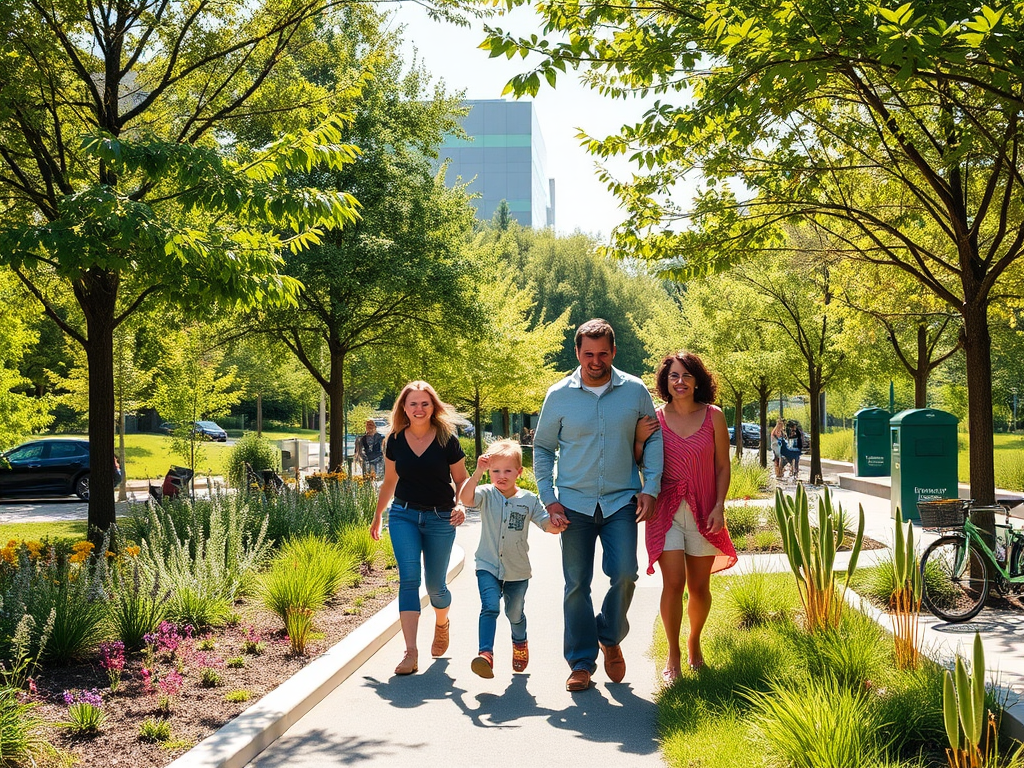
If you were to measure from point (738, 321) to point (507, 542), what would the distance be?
67.6 ft

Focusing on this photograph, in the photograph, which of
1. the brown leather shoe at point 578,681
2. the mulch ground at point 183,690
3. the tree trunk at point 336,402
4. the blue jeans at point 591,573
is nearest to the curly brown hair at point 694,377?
the blue jeans at point 591,573

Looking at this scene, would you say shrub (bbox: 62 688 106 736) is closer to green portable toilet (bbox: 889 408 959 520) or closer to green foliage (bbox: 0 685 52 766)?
green foliage (bbox: 0 685 52 766)

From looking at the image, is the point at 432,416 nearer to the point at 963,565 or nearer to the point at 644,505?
the point at 644,505

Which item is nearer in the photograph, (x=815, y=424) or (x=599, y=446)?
(x=599, y=446)

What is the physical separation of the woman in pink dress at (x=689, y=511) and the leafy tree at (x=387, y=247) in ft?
40.5

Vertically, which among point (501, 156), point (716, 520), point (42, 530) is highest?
point (501, 156)

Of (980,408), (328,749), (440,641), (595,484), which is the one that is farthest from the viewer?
(980,408)

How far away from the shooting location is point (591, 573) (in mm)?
5684

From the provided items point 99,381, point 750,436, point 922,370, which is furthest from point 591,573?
point 750,436

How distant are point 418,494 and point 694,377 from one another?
6.55ft

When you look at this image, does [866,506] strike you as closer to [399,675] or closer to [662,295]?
[399,675]

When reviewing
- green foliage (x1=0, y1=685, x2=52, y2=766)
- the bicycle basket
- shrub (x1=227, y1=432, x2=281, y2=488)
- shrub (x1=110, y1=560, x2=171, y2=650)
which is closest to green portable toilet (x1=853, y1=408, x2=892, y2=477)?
shrub (x1=227, y1=432, x2=281, y2=488)

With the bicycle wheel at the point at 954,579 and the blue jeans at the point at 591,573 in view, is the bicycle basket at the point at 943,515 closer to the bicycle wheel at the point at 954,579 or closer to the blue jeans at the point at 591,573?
the bicycle wheel at the point at 954,579

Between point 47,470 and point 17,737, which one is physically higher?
point 47,470
